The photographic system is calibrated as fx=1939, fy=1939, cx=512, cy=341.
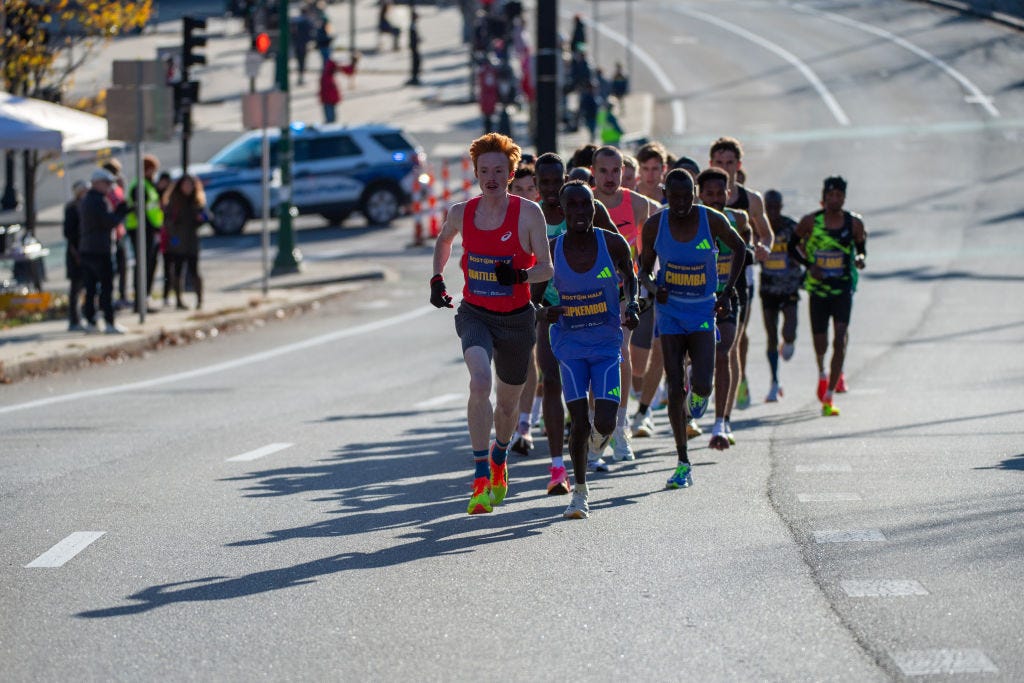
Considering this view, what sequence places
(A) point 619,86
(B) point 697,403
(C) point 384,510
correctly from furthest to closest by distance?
1. (A) point 619,86
2. (B) point 697,403
3. (C) point 384,510

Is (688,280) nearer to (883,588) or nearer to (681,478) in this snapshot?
(681,478)

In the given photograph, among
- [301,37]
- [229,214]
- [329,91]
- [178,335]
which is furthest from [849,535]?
[301,37]

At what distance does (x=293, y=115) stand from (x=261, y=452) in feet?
121

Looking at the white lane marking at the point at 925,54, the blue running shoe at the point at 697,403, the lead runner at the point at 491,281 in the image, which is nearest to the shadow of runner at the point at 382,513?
the lead runner at the point at 491,281

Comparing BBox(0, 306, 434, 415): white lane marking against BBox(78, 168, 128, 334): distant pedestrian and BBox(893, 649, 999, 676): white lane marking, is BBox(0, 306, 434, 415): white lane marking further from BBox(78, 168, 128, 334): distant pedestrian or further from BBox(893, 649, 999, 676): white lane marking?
BBox(893, 649, 999, 676): white lane marking

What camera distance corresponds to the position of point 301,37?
55.2 metres

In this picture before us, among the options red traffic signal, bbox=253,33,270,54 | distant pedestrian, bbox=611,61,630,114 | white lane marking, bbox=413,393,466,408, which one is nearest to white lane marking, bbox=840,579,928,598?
white lane marking, bbox=413,393,466,408

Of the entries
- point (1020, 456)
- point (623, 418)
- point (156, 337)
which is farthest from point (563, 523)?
point (156, 337)

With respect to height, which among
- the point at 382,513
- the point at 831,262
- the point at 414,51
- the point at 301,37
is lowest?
the point at 382,513

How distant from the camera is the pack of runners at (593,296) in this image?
9766mm

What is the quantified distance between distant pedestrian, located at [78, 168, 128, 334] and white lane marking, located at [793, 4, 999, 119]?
32.5m

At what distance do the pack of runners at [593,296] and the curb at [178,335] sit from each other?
665cm

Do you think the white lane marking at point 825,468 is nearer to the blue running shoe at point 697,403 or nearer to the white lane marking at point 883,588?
the blue running shoe at point 697,403

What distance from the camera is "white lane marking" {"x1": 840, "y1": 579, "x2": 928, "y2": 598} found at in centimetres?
778
